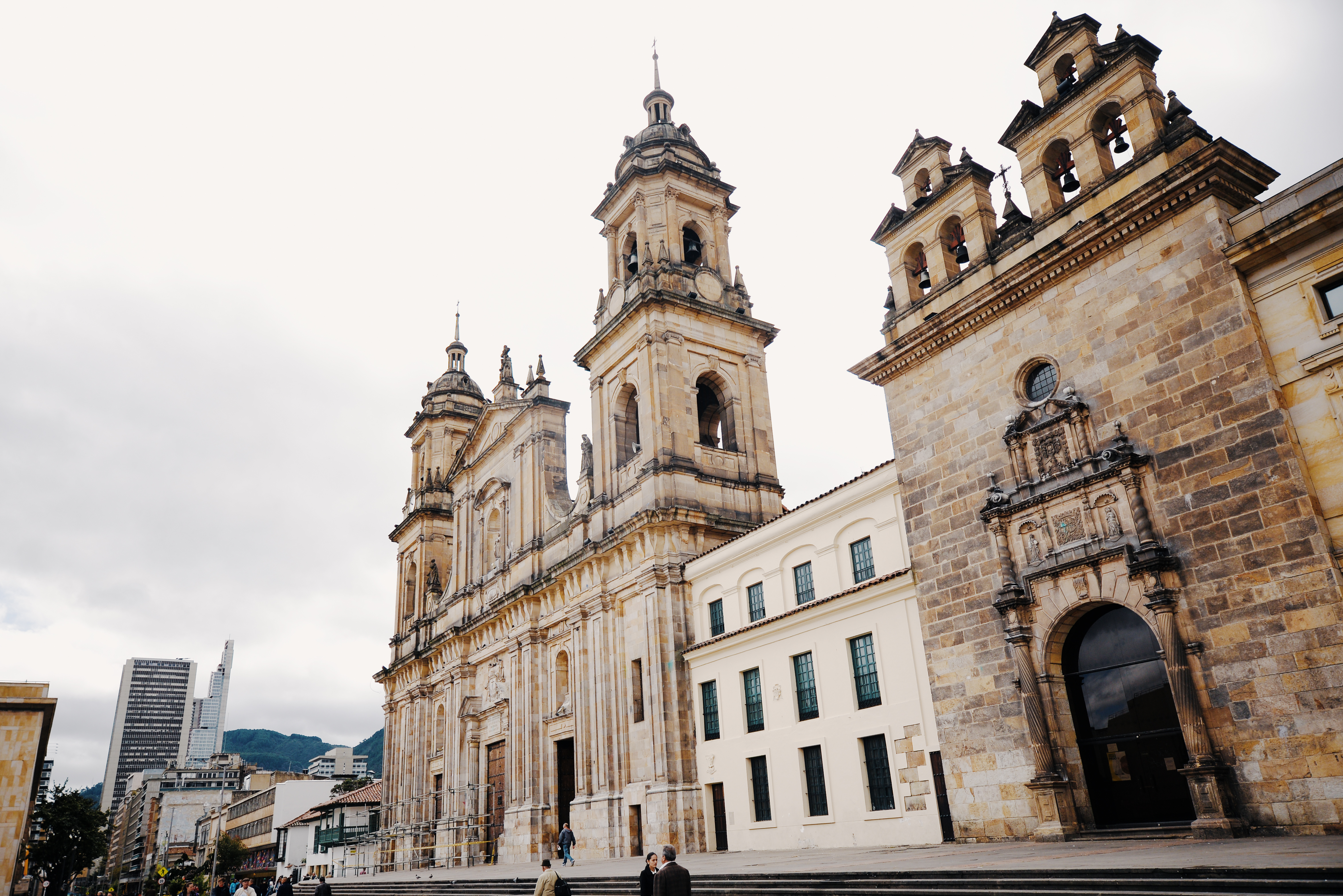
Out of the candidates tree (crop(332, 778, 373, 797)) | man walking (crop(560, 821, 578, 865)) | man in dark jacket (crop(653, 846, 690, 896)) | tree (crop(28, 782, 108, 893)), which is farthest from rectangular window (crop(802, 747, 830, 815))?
tree (crop(332, 778, 373, 797))

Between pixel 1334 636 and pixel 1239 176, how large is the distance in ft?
25.6

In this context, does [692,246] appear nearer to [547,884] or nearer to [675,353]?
[675,353]

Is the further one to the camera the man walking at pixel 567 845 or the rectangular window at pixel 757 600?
the man walking at pixel 567 845

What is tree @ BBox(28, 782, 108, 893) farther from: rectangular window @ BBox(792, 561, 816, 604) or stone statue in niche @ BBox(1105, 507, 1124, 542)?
stone statue in niche @ BBox(1105, 507, 1124, 542)

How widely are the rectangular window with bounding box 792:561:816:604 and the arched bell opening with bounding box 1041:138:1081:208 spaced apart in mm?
11295

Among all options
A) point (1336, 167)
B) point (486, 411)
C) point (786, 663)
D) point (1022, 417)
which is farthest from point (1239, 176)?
point (486, 411)

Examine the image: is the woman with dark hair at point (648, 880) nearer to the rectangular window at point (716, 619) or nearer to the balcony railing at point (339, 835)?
the rectangular window at point (716, 619)

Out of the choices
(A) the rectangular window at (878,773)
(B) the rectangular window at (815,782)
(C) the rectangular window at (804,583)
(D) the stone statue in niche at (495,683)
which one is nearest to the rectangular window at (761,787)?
(B) the rectangular window at (815,782)

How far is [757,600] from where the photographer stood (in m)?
27.1

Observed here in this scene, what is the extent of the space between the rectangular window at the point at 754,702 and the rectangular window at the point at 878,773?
13.2 ft

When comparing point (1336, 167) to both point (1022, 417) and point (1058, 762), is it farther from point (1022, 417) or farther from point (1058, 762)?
point (1058, 762)

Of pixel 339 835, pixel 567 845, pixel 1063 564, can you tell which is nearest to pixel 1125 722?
pixel 1063 564

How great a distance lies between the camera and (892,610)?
21594mm

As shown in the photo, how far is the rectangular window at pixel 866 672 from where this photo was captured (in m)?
21.8
